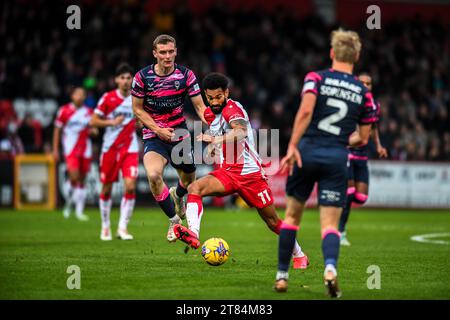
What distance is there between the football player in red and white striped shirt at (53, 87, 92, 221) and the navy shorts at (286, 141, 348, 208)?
1234 centimetres

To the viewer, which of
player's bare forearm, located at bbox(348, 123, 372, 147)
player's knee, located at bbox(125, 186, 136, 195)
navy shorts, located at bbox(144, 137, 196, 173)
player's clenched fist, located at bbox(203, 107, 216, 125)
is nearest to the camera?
player's bare forearm, located at bbox(348, 123, 372, 147)

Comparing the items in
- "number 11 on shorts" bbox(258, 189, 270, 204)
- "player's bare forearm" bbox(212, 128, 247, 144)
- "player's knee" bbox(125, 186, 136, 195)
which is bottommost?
"player's knee" bbox(125, 186, 136, 195)

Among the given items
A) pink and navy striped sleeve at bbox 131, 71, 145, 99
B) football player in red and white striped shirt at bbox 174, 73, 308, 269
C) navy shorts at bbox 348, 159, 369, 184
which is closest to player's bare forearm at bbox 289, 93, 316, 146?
football player in red and white striped shirt at bbox 174, 73, 308, 269

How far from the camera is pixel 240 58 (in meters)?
29.1

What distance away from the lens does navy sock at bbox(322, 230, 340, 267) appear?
7.99 metres

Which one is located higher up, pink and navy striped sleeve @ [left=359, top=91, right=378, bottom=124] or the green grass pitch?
pink and navy striped sleeve @ [left=359, top=91, right=378, bottom=124]

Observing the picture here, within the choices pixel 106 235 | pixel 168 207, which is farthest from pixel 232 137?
pixel 106 235

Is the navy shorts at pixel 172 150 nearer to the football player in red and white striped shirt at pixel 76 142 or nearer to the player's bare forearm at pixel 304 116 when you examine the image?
the player's bare forearm at pixel 304 116

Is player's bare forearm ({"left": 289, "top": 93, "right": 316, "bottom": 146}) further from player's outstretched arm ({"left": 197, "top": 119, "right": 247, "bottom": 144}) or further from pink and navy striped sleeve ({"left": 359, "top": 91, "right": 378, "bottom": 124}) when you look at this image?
player's outstretched arm ({"left": 197, "top": 119, "right": 247, "bottom": 144})

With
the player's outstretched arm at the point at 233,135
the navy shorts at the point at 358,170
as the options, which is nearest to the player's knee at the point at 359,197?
the navy shorts at the point at 358,170

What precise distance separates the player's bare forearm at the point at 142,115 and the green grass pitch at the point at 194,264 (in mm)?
1813

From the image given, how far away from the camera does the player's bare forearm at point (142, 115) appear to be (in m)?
11.8

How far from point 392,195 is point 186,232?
1756 centimetres
